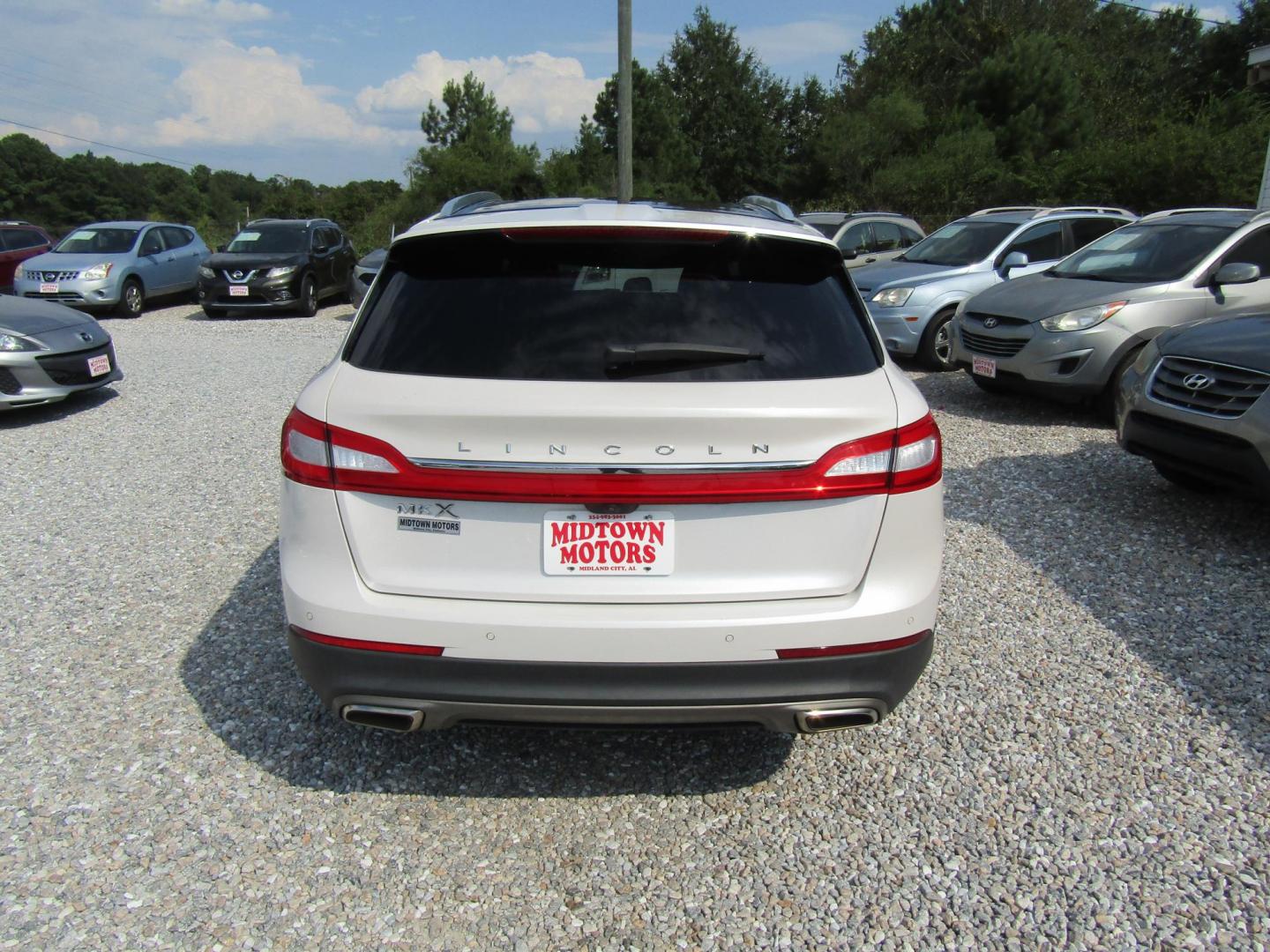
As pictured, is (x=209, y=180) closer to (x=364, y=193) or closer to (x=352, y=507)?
(x=364, y=193)

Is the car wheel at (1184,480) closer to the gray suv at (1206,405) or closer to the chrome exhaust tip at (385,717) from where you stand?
the gray suv at (1206,405)

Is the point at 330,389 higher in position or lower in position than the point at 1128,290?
higher

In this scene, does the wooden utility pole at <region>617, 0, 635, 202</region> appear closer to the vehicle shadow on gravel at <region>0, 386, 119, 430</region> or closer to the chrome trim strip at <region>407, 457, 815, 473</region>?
the vehicle shadow on gravel at <region>0, 386, 119, 430</region>

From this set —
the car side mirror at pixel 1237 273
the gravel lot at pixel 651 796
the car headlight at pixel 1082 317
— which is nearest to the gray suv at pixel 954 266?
the car headlight at pixel 1082 317

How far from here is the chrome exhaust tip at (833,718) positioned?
2.51m

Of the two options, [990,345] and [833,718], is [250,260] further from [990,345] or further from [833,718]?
[833,718]

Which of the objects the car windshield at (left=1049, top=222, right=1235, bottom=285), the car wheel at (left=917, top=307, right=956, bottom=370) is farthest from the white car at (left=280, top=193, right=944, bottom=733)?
the car wheel at (left=917, top=307, right=956, bottom=370)

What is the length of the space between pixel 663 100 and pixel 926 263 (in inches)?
1696

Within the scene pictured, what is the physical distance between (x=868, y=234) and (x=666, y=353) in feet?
41.7

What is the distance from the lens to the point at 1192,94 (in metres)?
39.8

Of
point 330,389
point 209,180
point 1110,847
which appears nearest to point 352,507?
point 330,389

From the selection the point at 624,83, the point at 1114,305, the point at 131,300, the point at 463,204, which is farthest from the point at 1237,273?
the point at 131,300

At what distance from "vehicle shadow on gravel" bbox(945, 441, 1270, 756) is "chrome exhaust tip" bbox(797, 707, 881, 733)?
5.25 feet

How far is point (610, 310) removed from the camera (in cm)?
257
